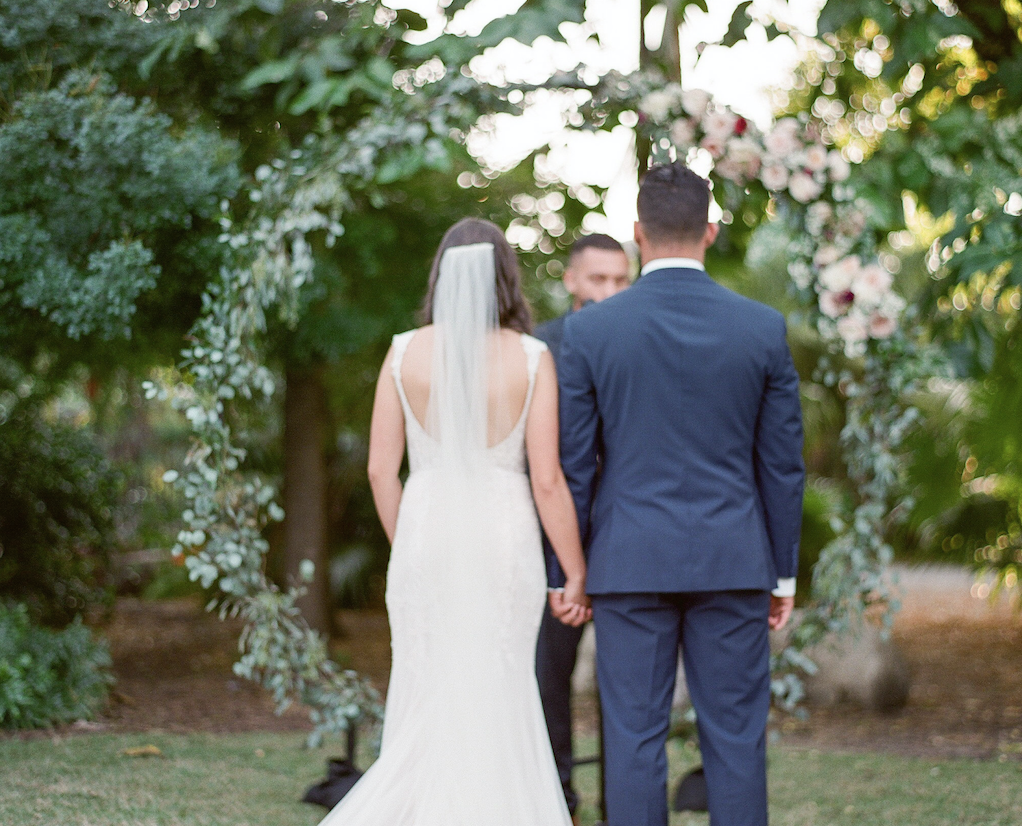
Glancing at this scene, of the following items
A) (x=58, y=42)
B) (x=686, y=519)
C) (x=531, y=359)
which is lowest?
(x=686, y=519)

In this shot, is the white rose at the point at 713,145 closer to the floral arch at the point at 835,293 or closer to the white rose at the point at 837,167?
the floral arch at the point at 835,293

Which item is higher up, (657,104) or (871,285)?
(657,104)

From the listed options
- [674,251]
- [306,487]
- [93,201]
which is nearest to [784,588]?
[674,251]

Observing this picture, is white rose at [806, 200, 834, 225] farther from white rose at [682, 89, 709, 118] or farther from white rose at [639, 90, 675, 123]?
white rose at [639, 90, 675, 123]

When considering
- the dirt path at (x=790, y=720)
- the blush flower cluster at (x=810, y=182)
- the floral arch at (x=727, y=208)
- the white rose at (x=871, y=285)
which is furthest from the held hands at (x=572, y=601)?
the white rose at (x=871, y=285)

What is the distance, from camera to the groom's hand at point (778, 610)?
3125 millimetres

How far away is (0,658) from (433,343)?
10.6ft

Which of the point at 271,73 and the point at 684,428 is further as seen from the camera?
the point at 271,73

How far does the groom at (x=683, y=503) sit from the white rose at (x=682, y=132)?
1331 mm

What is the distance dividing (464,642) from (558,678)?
88 cm

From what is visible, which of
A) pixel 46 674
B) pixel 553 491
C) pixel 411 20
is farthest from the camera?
pixel 46 674

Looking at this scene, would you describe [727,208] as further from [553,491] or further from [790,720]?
[790,720]

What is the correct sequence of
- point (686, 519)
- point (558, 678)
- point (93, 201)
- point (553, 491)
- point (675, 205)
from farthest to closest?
1. point (93, 201)
2. point (558, 678)
3. point (553, 491)
4. point (675, 205)
5. point (686, 519)

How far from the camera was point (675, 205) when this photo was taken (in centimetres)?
294
